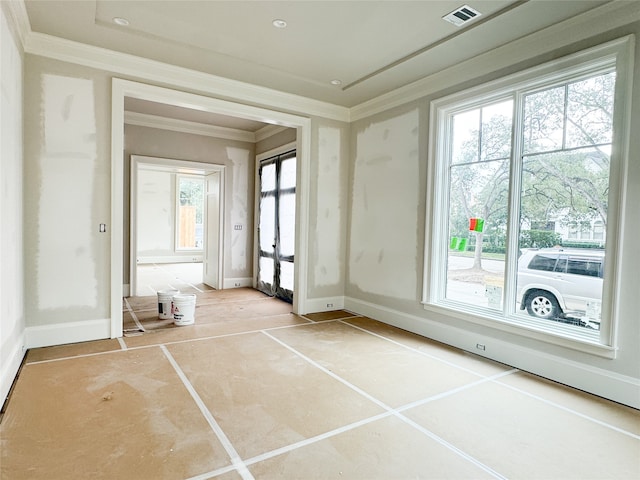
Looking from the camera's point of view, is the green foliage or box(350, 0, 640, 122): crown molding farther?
the green foliage

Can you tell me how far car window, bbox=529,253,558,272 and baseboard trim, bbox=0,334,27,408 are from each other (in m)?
Answer: 4.42

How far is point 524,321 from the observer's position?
3473 mm

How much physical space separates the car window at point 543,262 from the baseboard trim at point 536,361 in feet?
2.50

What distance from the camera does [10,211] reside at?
9.61ft

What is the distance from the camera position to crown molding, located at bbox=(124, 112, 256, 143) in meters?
6.44

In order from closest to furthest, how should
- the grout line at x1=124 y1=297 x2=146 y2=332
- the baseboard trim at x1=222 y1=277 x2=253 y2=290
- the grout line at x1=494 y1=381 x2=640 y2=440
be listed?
the grout line at x1=494 y1=381 x2=640 y2=440 → the grout line at x1=124 y1=297 x2=146 y2=332 → the baseboard trim at x1=222 y1=277 x2=253 y2=290

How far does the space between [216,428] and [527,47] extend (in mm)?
4112

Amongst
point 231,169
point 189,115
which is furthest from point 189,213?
point 189,115

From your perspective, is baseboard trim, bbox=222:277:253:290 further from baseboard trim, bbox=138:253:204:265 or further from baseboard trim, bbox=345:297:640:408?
baseboard trim, bbox=138:253:204:265

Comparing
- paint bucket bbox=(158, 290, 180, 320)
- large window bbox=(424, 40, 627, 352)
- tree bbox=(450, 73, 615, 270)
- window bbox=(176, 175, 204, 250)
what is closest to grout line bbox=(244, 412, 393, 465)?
large window bbox=(424, 40, 627, 352)

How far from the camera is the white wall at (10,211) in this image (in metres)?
2.63

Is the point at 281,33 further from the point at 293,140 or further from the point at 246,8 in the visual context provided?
the point at 293,140

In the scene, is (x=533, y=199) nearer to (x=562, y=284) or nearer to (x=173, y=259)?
(x=562, y=284)

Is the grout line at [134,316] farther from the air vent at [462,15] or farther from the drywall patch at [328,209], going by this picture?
the air vent at [462,15]
